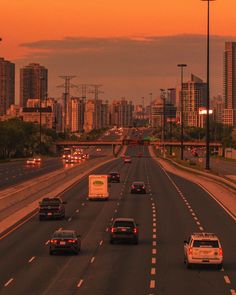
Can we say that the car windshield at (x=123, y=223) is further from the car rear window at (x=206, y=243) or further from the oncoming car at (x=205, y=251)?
the car rear window at (x=206, y=243)

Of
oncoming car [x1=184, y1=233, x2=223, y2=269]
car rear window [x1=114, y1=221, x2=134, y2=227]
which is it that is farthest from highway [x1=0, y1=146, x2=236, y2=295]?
car rear window [x1=114, y1=221, x2=134, y2=227]

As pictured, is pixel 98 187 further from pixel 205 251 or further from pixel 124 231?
pixel 205 251

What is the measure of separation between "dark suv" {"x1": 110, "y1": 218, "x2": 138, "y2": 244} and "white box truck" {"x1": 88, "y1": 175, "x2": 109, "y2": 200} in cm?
2781

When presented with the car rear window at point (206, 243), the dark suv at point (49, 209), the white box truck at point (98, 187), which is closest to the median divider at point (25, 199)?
the dark suv at point (49, 209)

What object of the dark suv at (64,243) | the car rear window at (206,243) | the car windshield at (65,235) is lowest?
the dark suv at (64,243)

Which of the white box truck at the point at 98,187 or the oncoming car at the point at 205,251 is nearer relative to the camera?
the oncoming car at the point at 205,251

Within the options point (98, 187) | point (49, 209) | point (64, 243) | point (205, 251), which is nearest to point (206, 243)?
point (205, 251)

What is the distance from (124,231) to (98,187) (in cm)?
2876

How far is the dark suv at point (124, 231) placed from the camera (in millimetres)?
40844

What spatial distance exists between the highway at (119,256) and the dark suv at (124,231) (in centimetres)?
39

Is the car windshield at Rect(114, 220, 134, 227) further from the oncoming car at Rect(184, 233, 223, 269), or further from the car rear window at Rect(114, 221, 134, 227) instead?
the oncoming car at Rect(184, 233, 223, 269)

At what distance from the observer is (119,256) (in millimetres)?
36812

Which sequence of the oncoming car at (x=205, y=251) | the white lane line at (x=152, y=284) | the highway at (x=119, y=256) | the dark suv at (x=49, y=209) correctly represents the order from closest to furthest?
the white lane line at (x=152, y=284), the highway at (x=119, y=256), the oncoming car at (x=205, y=251), the dark suv at (x=49, y=209)

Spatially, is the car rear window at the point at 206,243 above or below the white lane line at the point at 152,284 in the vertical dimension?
above
